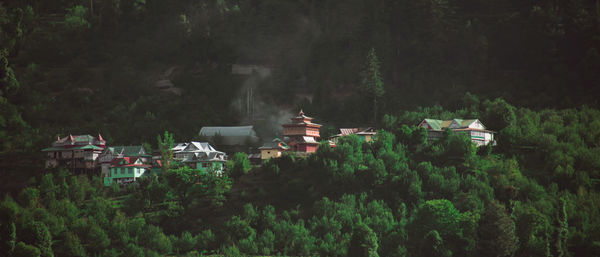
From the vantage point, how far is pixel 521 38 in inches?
3629

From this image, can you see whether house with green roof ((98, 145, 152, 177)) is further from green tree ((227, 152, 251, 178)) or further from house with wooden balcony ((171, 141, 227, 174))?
green tree ((227, 152, 251, 178))

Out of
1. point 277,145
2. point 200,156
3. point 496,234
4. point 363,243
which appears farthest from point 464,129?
→ point 200,156

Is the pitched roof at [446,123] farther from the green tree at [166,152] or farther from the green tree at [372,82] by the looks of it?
the green tree at [166,152]

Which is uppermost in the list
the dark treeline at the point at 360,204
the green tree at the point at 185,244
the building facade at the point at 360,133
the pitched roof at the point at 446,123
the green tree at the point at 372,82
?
the green tree at the point at 372,82

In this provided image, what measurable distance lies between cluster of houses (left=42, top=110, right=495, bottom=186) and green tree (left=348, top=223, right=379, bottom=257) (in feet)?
52.5

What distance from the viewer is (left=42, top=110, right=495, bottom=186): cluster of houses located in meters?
73.5

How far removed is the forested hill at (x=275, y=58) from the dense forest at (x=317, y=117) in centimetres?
25

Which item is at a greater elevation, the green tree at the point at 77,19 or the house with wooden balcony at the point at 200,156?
the green tree at the point at 77,19

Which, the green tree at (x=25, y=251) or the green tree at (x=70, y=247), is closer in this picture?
the green tree at (x=25, y=251)

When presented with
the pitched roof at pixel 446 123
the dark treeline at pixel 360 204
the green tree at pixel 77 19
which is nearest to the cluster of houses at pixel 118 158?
the dark treeline at pixel 360 204

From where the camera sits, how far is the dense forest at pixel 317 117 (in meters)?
61.5

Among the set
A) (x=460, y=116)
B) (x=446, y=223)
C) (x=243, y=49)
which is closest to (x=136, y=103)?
(x=243, y=49)

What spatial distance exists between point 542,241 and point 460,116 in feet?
75.6

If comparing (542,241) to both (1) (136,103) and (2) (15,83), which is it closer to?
(1) (136,103)
